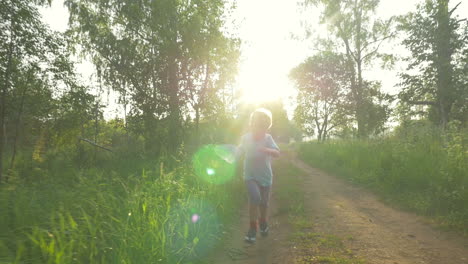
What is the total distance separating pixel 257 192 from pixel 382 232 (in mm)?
2147

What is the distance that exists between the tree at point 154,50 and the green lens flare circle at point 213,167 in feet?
9.45

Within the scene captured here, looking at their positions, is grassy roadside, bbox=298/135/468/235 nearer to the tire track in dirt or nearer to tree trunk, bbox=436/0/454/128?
the tire track in dirt

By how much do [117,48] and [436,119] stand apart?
23052 mm

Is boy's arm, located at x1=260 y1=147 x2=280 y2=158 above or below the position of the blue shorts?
above

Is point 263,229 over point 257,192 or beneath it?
beneath

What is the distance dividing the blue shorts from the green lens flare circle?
1.33m

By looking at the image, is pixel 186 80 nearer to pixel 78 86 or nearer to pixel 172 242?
pixel 78 86

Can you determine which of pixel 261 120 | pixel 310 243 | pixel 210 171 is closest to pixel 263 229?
pixel 310 243

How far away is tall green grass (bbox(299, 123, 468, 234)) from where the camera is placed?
4.68m

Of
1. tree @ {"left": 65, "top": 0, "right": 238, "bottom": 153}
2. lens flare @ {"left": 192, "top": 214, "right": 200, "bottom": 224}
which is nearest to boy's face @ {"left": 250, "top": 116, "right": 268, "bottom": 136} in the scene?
lens flare @ {"left": 192, "top": 214, "right": 200, "bottom": 224}

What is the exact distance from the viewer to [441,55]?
1555 cm

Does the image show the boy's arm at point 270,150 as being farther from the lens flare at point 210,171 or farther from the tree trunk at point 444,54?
the tree trunk at point 444,54

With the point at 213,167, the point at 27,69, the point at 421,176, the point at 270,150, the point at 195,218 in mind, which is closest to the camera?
the point at 195,218

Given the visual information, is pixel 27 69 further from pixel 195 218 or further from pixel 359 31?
pixel 359 31
